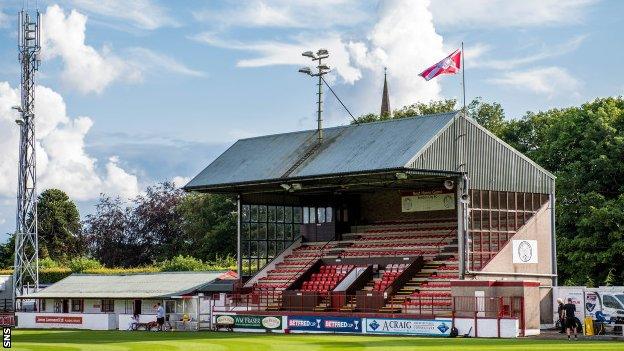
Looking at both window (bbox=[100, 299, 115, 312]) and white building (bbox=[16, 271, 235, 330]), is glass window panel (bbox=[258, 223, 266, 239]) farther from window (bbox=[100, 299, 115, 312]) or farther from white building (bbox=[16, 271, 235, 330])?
window (bbox=[100, 299, 115, 312])

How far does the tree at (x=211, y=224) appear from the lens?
337 feet

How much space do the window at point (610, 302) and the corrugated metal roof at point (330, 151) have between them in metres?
10.1

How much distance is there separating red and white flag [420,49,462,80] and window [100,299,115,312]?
25.7 metres

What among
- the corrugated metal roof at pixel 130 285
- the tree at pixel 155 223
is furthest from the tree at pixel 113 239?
the corrugated metal roof at pixel 130 285

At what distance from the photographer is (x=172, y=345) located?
125 feet

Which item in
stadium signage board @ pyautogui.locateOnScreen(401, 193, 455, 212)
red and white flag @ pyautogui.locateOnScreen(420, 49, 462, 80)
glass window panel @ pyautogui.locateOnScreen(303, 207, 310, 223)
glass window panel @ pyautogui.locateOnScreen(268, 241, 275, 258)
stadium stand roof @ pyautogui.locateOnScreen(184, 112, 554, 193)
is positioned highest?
red and white flag @ pyautogui.locateOnScreen(420, 49, 462, 80)

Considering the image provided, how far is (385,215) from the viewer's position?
6028 centimetres

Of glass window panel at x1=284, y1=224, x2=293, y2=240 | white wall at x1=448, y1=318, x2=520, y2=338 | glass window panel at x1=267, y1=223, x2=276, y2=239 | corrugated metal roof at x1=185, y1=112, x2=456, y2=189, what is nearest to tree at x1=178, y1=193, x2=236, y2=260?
glass window panel at x1=284, y1=224, x2=293, y2=240

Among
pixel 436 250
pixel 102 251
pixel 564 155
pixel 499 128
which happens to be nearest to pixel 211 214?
pixel 102 251

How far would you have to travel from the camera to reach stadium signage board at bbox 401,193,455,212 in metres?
54.5

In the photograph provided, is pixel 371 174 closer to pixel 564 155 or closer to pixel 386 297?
pixel 386 297

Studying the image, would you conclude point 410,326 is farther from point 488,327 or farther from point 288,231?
point 288,231

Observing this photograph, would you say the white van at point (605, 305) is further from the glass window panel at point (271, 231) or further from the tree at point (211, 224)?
the tree at point (211, 224)

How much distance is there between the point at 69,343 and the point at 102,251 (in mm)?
80177
